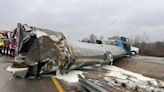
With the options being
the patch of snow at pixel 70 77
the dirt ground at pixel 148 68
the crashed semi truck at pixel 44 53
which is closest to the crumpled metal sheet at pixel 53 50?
the crashed semi truck at pixel 44 53

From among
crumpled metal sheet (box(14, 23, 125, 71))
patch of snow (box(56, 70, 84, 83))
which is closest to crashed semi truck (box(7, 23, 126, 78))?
crumpled metal sheet (box(14, 23, 125, 71))

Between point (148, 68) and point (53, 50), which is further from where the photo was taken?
point (148, 68)

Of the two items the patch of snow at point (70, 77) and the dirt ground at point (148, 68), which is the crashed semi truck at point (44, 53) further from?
the dirt ground at point (148, 68)

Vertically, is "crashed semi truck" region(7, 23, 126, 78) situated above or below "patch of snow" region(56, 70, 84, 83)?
above

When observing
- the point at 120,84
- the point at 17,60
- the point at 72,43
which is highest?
the point at 72,43

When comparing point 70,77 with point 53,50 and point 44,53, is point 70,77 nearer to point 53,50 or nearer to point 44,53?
point 53,50

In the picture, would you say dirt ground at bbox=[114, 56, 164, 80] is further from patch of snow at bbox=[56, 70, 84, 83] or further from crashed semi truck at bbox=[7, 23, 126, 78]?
patch of snow at bbox=[56, 70, 84, 83]

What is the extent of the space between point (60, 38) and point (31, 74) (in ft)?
7.62

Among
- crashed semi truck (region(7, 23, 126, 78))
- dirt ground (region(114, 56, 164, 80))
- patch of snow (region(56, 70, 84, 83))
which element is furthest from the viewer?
dirt ground (region(114, 56, 164, 80))

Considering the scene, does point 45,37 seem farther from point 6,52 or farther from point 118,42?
point 6,52

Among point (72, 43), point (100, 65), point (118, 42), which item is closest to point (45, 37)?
point (72, 43)

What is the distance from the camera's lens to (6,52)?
2975 cm

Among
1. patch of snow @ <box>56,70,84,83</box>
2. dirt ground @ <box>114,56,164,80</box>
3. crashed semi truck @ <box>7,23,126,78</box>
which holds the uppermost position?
crashed semi truck @ <box>7,23,126,78</box>

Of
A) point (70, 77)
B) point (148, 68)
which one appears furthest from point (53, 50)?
point (148, 68)
